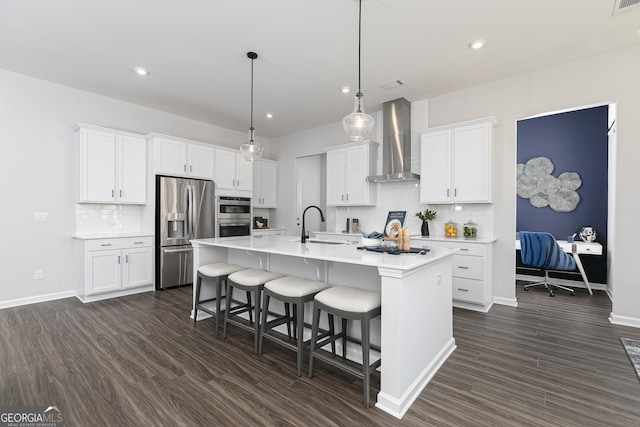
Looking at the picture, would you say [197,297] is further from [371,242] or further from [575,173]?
[575,173]

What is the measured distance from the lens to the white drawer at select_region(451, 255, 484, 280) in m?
3.65

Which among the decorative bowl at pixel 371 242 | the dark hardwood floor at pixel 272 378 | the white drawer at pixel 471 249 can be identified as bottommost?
the dark hardwood floor at pixel 272 378

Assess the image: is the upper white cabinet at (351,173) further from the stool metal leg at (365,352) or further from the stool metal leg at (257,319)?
the stool metal leg at (365,352)

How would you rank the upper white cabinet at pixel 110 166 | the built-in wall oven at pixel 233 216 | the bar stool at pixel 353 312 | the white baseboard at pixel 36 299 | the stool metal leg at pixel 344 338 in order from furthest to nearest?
the built-in wall oven at pixel 233 216
the upper white cabinet at pixel 110 166
the white baseboard at pixel 36 299
the stool metal leg at pixel 344 338
the bar stool at pixel 353 312

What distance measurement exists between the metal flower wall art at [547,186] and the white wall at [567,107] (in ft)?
5.61

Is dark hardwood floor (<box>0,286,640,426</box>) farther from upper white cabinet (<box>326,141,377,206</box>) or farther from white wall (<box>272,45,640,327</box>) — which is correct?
upper white cabinet (<box>326,141,377,206</box>)

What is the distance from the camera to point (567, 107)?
141 inches

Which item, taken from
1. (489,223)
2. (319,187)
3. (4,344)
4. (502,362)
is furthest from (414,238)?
(4,344)

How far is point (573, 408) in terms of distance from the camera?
1837 millimetres

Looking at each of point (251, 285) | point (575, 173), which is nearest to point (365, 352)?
point (251, 285)

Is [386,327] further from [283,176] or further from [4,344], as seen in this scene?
[283,176]

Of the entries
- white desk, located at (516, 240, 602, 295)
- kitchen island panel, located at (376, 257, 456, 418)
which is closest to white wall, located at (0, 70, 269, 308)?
kitchen island panel, located at (376, 257, 456, 418)

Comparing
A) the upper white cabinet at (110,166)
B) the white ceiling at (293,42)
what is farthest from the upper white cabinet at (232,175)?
the white ceiling at (293,42)

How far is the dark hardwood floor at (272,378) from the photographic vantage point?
178 centimetres
